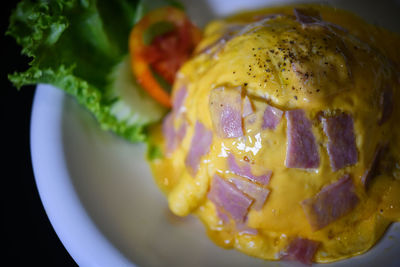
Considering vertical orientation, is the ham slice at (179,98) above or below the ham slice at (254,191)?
above

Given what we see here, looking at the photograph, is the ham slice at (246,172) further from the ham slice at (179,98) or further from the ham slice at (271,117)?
the ham slice at (179,98)

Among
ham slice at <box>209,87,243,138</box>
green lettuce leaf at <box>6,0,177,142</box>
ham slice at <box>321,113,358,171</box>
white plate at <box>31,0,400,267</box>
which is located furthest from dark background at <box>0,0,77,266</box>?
ham slice at <box>321,113,358,171</box>

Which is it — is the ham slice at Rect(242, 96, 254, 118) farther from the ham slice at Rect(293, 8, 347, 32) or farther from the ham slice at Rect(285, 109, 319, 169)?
the ham slice at Rect(293, 8, 347, 32)

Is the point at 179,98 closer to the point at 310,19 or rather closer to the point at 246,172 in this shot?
the point at 246,172

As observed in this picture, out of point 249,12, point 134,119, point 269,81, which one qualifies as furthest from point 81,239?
point 249,12

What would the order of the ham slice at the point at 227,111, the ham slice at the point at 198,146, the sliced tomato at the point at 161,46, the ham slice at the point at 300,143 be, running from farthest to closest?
the sliced tomato at the point at 161,46 → the ham slice at the point at 198,146 → the ham slice at the point at 227,111 → the ham slice at the point at 300,143

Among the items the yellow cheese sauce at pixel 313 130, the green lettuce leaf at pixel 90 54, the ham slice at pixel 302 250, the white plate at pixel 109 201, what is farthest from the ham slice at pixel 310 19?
the ham slice at pixel 302 250

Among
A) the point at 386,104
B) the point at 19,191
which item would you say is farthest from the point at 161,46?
the point at 386,104

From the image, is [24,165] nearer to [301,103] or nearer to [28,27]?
[28,27]
